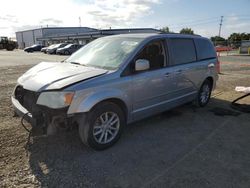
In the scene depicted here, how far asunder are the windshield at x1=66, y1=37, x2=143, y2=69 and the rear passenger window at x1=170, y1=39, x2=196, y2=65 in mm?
962

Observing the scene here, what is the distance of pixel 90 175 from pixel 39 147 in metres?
1.19

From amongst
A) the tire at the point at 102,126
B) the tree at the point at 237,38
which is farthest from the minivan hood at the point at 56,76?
the tree at the point at 237,38

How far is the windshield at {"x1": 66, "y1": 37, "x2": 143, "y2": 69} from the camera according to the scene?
14.3 feet

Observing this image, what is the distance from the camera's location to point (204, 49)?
6.48 metres

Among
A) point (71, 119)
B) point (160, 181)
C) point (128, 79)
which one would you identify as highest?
point (128, 79)

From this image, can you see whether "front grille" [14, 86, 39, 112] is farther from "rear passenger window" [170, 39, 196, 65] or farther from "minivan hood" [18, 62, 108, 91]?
"rear passenger window" [170, 39, 196, 65]

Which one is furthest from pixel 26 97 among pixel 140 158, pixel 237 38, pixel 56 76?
pixel 237 38

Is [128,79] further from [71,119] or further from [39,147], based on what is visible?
[39,147]

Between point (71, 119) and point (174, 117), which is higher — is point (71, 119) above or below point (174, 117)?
above

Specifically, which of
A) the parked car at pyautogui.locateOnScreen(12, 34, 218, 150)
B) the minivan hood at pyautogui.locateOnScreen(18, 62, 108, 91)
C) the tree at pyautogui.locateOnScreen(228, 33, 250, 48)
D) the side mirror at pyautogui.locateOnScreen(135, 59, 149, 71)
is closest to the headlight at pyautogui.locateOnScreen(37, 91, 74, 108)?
the parked car at pyautogui.locateOnScreen(12, 34, 218, 150)

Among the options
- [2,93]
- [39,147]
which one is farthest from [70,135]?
[2,93]

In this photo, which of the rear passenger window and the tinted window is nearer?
the rear passenger window

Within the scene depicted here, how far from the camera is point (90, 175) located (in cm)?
331

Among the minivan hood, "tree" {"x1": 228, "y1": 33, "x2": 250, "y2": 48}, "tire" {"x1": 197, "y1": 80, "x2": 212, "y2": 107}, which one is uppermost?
"tree" {"x1": 228, "y1": 33, "x2": 250, "y2": 48}
